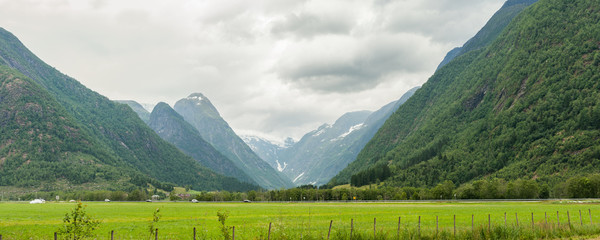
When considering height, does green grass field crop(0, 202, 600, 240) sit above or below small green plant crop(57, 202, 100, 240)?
below

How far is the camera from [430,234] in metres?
37.2

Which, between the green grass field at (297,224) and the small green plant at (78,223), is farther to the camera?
the green grass field at (297,224)

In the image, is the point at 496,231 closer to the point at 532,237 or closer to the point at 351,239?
the point at 532,237

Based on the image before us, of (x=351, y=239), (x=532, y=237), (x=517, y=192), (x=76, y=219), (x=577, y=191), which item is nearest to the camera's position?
(x=76, y=219)

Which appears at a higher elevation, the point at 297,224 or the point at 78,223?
the point at 78,223

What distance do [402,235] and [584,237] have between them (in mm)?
19749

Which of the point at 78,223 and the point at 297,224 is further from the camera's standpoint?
the point at 297,224

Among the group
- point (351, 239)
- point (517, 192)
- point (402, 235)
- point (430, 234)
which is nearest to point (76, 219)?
point (351, 239)

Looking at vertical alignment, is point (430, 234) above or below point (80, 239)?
below

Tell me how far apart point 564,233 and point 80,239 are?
44907 millimetres

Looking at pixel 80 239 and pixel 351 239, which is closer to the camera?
pixel 80 239

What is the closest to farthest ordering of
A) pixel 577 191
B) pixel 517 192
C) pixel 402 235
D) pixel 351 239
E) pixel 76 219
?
1. pixel 76 219
2. pixel 351 239
3. pixel 402 235
4. pixel 577 191
5. pixel 517 192

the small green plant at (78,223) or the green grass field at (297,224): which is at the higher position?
the small green plant at (78,223)

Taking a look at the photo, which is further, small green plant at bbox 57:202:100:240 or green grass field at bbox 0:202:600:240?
green grass field at bbox 0:202:600:240
